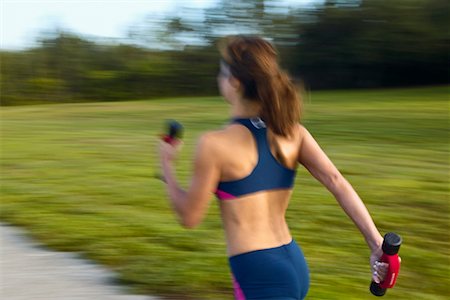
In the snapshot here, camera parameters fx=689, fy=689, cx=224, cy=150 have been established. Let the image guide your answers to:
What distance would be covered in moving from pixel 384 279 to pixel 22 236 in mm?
3778

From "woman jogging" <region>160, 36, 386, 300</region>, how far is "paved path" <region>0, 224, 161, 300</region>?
6.56ft

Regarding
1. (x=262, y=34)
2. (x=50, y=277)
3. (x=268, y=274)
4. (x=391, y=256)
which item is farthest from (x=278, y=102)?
(x=262, y=34)

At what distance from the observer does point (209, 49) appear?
32781 mm

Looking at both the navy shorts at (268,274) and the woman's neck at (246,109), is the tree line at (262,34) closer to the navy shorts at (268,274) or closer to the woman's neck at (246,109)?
the woman's neck at (246,109)

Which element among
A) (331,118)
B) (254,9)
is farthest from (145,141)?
(254,9)

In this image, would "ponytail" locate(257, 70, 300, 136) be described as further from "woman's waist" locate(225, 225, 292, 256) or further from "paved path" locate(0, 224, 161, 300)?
"paved path" locate(0, 224, 161, 300)

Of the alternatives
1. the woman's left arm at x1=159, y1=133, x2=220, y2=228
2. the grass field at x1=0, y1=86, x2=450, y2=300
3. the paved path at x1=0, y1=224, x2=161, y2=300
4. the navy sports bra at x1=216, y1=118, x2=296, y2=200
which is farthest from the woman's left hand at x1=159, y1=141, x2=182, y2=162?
the paved path at x1=0, y1=224, x2=161, y2=300

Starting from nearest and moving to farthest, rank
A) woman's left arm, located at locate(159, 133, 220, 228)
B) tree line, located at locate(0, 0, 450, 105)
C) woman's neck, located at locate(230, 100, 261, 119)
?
woman's left arm, located at locate(159, 133, 220, 228) → woman's neck, located at locate(230, 100, 261, 119) → tree line, located at locate(0, 0, 450, 105)

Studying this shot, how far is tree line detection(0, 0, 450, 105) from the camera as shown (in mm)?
30094

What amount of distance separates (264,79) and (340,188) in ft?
1.86

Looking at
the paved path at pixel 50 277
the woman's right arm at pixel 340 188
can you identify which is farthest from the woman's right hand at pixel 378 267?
the paved path at pixel 50 277

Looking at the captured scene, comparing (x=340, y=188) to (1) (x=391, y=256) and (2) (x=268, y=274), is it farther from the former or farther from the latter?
(2) (x=268, y=274)

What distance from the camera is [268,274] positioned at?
2.32 metres

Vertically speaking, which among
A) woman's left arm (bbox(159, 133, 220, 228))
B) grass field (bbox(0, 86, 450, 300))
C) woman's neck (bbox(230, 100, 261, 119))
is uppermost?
woman's neck (bbox(230, 100, 261, 119))
